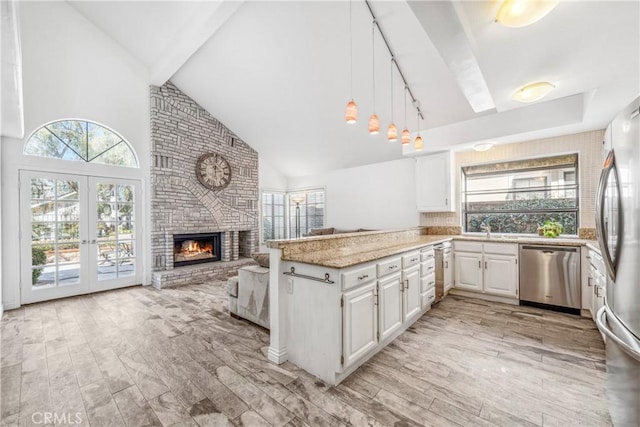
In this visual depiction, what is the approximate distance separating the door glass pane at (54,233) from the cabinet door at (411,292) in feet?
17.2

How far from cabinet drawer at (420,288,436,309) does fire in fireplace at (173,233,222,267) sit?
15.4 feet

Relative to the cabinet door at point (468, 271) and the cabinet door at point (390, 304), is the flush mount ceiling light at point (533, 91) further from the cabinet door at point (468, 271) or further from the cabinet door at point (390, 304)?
the cabinet door at point (468, 271)

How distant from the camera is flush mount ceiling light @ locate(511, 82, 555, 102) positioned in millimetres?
2451

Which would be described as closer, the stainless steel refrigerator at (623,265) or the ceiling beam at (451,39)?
the stainless steel refrigerator at (623,265)

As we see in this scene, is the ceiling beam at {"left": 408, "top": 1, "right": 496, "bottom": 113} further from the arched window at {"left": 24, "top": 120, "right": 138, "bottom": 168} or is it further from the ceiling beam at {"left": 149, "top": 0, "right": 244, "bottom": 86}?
the arched window at {"left": 24, "top": 120, "right": 138, "bottom": 168}

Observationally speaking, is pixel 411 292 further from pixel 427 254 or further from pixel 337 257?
pixel 337 257

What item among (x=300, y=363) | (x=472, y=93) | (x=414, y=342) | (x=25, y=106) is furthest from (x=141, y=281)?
(x=472, y=93)

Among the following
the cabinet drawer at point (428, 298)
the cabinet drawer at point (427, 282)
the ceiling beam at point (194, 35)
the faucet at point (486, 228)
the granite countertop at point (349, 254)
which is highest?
the ceiling beam at point (194, 35)

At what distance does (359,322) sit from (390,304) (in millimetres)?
555

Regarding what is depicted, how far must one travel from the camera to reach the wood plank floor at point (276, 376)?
5.86 ft

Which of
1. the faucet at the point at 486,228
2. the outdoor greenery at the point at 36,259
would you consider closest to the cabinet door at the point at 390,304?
the faucet at the point at 486,228

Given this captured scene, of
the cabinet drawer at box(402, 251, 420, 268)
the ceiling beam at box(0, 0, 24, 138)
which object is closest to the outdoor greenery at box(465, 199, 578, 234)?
the cabinet drawer at box(402, 251, 420, 268)

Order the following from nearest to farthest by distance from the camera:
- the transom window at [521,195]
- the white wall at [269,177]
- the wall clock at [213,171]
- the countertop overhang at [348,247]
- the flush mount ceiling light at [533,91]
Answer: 1. the countertop overhang at [348,247]
2. the flush mount ceiling light at [533,91]
3. the transom window at [521,195]
4. the wall clock at [213,171]
5. the white wall at [269,177]

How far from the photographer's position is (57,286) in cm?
429
